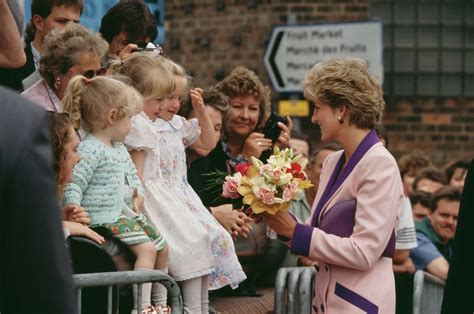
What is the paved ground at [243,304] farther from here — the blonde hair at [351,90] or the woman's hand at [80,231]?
the woman's hand at [80,231]

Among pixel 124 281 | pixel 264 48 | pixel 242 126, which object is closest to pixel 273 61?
pixel 264 48

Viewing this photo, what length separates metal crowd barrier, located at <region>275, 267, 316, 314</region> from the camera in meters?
7.06

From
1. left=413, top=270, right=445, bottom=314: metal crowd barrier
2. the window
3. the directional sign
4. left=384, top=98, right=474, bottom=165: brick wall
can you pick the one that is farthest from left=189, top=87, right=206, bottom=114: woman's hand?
the window

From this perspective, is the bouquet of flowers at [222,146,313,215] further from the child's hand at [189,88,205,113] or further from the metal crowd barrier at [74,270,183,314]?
the metal crowd barrier at [74,270,183,314]

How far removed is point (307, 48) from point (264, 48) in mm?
4776

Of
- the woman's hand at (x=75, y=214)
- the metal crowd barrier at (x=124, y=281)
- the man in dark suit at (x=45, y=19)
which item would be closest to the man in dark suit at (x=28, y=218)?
the metal crowd barrier at (x=124, y=281)

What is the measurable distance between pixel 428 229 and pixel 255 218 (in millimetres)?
4949

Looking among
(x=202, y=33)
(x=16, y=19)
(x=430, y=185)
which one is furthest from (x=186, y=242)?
(x=202, y=33)

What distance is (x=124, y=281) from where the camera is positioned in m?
4.78

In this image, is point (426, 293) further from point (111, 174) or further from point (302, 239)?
point (111, 174)

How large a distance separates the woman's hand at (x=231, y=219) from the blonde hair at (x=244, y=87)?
99cm

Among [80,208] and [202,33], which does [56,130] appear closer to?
[80,208]

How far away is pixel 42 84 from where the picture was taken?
626 cm

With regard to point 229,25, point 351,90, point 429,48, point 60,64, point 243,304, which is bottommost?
point 429,48
